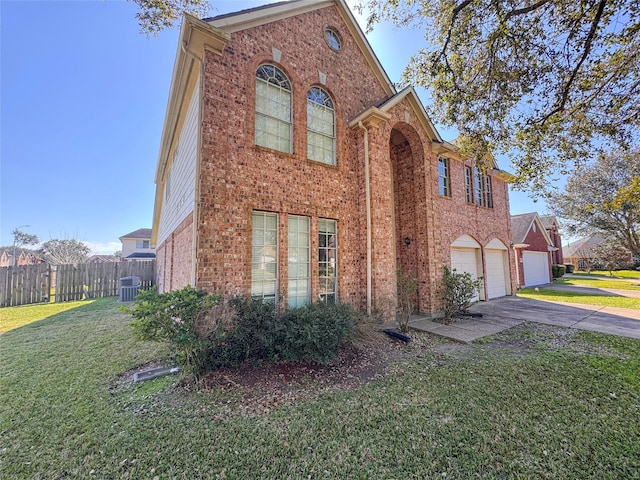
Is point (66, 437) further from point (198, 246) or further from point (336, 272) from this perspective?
point (336, 272)

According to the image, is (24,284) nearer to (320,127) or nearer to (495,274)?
(320,127)

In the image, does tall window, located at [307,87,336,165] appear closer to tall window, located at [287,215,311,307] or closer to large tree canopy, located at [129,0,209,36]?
tall window, located at [287,215,311,307]

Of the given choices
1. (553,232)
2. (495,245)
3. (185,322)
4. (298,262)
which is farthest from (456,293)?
(553,232)

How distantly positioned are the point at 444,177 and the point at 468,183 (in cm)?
206

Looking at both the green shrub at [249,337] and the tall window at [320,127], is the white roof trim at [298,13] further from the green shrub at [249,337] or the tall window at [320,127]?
the green shrub at [249,337]

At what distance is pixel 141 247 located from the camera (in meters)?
39.6

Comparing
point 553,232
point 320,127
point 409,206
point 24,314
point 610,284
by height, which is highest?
point 320,127

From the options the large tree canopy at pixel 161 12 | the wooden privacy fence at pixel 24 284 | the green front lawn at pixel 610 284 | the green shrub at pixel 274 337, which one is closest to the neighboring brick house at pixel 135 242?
the wooden privacy fence at pixel 24 284

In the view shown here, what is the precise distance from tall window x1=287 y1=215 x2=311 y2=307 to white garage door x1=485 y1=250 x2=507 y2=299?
33.3ft

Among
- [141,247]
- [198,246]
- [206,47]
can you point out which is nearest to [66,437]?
[198,246]

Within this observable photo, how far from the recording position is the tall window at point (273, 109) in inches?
257

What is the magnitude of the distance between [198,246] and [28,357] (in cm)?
437

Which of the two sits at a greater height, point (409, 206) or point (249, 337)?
point (409, 206)

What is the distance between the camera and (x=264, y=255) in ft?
20.4
